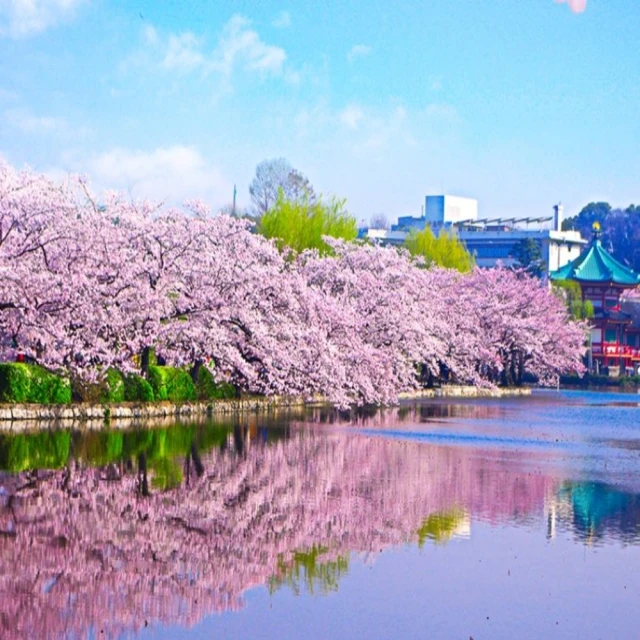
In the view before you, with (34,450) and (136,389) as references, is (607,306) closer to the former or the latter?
(136,389)

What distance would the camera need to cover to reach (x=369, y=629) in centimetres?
999

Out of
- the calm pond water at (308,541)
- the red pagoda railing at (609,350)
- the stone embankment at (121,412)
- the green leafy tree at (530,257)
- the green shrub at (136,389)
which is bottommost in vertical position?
the calm pond water at (308,541)

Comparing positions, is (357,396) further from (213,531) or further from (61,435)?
(213,531)

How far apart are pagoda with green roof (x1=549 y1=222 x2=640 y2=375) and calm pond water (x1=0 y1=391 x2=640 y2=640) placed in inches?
2534

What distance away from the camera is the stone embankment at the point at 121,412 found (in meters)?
29.1

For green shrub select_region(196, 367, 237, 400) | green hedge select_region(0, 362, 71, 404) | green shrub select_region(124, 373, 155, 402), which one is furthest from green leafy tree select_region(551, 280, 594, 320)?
green hedge select_region(0, 362, 71, 404)

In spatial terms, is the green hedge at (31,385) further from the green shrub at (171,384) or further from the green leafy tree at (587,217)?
the green leafy tree at (587,217)

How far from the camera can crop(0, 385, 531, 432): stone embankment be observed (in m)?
29.1

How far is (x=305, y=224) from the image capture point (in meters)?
58.5

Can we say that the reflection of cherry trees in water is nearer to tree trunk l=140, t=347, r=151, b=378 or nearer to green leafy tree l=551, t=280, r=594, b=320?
tree trunk l=140, t=347, r=151, b=378

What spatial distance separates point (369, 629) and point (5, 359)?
2250cm

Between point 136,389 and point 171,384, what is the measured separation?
201 cm

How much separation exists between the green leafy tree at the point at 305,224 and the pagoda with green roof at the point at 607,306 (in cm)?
3290

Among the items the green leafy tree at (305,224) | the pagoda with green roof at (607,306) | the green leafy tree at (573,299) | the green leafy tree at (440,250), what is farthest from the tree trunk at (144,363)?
the pagoda with green roof at (607,306)
